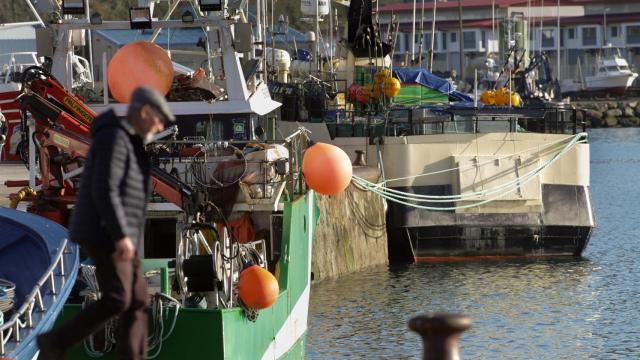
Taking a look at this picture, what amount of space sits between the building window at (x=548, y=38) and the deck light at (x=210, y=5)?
3831 inches

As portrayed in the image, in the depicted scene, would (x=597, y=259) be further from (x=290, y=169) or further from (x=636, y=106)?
(x=636, y=106)

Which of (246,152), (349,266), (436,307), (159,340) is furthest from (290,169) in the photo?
(349,266)

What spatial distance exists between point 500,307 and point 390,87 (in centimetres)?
780

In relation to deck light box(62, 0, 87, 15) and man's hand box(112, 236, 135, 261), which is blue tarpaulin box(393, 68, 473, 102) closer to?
deck light box(62, 0, 87, 15)

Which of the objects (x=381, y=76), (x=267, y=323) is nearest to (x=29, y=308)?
(x=267, y=323)

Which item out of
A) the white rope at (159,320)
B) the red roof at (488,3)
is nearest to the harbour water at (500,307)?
the white rope at (159,320)

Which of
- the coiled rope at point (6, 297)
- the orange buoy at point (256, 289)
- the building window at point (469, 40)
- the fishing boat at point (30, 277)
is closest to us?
the fishing boat at point (30, 277)

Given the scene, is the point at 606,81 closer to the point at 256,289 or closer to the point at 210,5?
the point at 210,5

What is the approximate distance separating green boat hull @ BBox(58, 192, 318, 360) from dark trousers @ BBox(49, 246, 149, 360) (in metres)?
3.67

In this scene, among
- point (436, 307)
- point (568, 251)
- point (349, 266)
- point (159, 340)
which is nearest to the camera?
point (159, 340)

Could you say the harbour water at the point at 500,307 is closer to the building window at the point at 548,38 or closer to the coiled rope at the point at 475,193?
the coiled rope at the point at 475,193

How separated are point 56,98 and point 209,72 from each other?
4.07 metres

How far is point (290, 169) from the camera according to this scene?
47.9 ft

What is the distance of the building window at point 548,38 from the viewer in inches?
4390
